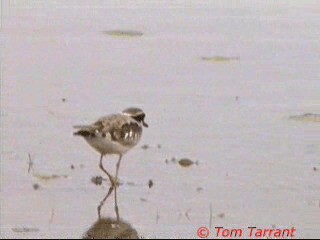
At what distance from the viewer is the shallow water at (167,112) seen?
29.6 ft

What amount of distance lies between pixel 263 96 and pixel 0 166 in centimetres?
453

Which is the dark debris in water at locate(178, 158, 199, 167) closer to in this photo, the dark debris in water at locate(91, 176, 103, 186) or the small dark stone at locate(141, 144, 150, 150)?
the small dark stone at locate(141, 144, 150, 150)

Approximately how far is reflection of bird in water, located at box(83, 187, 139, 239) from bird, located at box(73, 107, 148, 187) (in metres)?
0.92

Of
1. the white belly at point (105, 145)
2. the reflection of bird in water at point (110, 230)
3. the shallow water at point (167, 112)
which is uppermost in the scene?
the white belly at point (105, 145)

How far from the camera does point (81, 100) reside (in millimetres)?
13188

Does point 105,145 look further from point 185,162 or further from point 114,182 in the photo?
point 185,162

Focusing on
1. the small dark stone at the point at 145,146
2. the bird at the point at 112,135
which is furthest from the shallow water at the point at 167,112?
the bird at the point at 112,135

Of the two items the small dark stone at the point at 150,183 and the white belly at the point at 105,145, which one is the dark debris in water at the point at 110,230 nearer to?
the small dark stone at the point at 150,183

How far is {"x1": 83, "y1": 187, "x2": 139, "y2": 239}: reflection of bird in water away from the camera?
8.34 m

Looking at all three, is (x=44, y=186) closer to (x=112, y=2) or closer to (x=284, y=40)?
(x=284, y=40)

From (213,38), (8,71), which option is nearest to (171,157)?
(8,71)

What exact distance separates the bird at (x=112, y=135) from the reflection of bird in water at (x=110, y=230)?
920mm

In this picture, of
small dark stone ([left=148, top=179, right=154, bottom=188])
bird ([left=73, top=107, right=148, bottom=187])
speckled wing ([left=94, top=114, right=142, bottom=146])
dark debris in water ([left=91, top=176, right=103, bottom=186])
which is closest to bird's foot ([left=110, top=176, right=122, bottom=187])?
bird ([left=73, top=107, right=148, bottom=187])

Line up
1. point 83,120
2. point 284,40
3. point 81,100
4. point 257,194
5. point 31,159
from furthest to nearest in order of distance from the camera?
point 284,40 → point 81,100 → point 83,120 → point 31,159 → point 257,194
